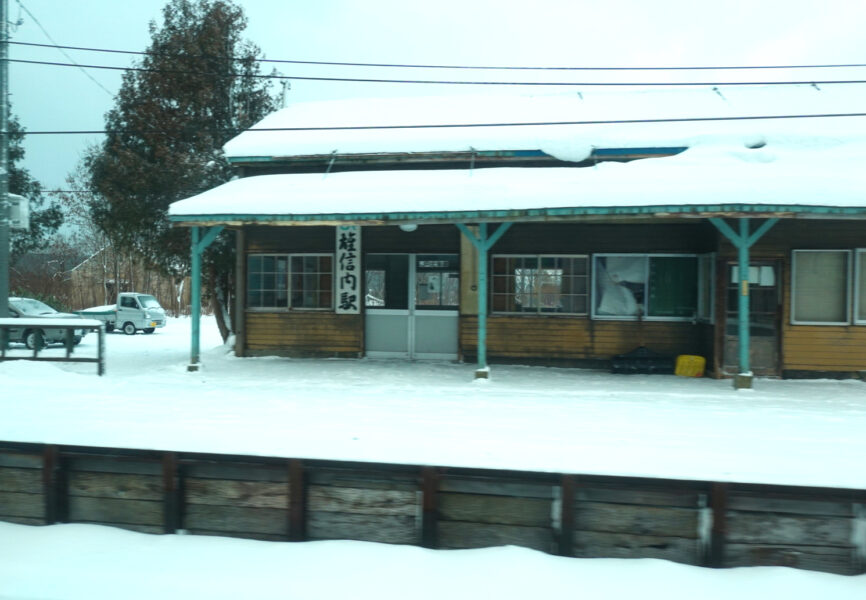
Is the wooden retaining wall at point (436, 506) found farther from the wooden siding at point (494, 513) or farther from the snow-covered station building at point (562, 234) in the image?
the snow-covered station building at point (562, 234)

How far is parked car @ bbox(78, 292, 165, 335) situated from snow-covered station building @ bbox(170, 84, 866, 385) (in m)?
13.5

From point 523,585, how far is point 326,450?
3362 millimetres

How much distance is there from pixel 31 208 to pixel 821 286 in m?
25.5

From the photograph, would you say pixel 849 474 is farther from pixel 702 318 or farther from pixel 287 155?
pixel 287 155

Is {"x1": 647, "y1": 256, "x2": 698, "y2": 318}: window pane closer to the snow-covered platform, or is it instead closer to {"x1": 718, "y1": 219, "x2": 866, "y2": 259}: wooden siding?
{"x1": 718, "y1": 219, "x2": 866, "y2": 259}: wooden siding

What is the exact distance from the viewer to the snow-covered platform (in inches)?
266

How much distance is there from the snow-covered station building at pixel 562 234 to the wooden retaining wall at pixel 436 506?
6692 mm

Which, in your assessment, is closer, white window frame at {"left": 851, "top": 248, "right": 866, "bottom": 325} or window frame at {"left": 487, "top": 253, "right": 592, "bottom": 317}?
white window frame at {"left": 851, "top": 248, "right": 866, "bottom": 325}

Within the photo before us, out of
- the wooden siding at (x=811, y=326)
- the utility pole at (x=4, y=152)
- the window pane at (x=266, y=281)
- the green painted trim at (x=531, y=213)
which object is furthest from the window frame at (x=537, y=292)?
the utility pole at (x=4, y=152)

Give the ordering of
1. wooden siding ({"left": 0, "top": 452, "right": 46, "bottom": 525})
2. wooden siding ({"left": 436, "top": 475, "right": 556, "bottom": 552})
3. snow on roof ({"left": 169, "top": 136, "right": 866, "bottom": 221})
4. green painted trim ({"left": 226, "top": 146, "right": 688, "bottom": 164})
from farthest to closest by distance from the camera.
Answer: green painted trim ({"left": 226, "top": 146, "right": 688, "bottom": 164}) → snow on roof ({"left": 169, "top": 136, "right": 866, "bottom": 221}) → wooden siding ({"left": 0, "top": 452, "right": 46, "bottom": 525}) → wooden siding ({"left": 436, "top": 475, "right": 556, "bottom": 552})

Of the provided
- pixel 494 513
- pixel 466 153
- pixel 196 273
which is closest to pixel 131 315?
pixel 196 273

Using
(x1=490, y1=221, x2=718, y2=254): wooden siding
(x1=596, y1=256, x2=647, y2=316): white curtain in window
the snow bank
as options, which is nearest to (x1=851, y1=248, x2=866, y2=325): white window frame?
(x1=490, y1=221, x2=718, y2=254): wooden siding

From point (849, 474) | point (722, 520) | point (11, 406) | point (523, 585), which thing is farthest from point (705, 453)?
point (11, 406)

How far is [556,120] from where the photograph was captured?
48.9ft
